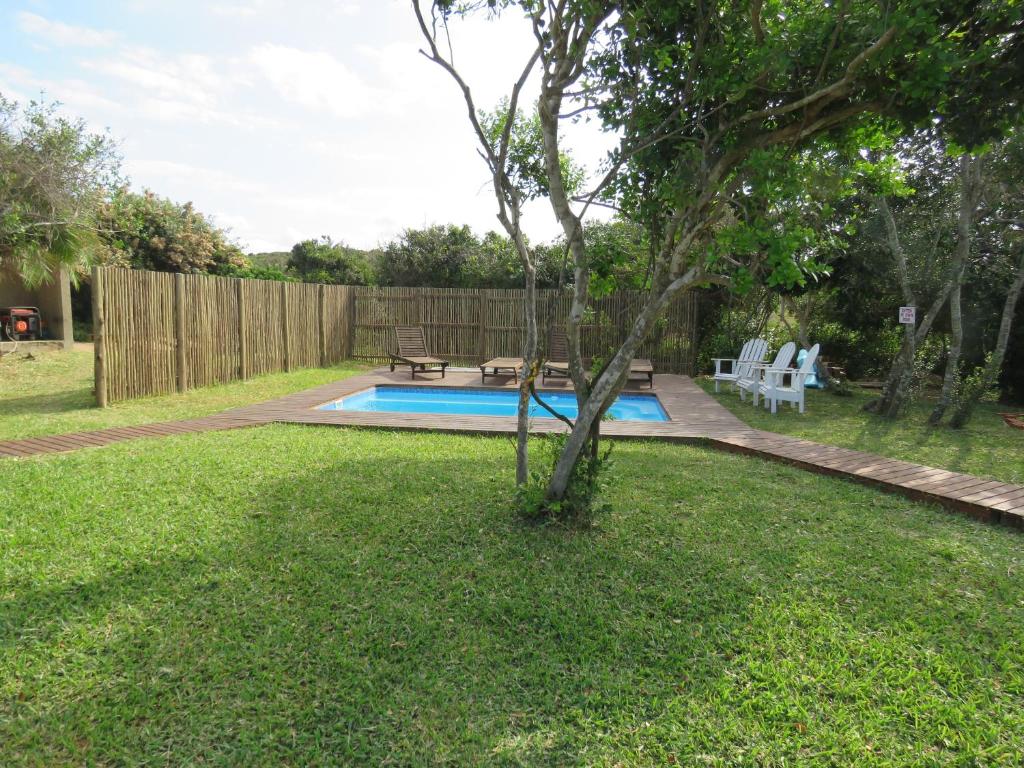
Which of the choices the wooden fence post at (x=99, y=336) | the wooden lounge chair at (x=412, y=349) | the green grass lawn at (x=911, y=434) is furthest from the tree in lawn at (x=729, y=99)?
the wooden lounge chair at (x=412, y=349)

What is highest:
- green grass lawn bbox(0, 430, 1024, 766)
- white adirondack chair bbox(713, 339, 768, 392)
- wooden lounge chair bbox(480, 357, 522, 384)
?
white adirondack chair bbox(713, 339, 768, 392)

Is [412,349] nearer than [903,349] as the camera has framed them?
No

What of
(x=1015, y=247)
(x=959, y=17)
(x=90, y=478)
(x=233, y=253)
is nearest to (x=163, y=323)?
(x=90, y=478)

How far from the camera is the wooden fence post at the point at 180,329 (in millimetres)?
9320

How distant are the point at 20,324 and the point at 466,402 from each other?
39.5 ft

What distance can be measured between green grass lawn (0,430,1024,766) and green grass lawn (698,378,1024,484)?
6.97 ft

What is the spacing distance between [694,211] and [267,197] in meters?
15.4

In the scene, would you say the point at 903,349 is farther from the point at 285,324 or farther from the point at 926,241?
the point at 285,324

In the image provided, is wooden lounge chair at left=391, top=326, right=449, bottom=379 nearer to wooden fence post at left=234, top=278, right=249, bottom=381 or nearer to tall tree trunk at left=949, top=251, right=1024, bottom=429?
wooden fence post at left=234, top=278, right=249, bottom=381

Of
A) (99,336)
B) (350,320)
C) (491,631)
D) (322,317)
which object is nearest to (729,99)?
(491,631)

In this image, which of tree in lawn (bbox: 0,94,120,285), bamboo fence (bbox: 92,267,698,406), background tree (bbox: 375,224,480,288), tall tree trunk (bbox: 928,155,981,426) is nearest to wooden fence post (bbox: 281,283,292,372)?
bamboo fence (bbox: 92,267,698,406)

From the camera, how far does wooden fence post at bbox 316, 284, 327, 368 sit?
14.3 metres

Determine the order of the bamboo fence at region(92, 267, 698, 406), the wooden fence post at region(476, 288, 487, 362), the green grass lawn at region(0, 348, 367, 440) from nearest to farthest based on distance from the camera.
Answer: the green grass lawn at region(0, 348, 367, 440), the bamboo fence at region(92, 267, 698, 406), the wooden fence post at region(476, 288, 487, 362)

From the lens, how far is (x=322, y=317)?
1438 centimetres
